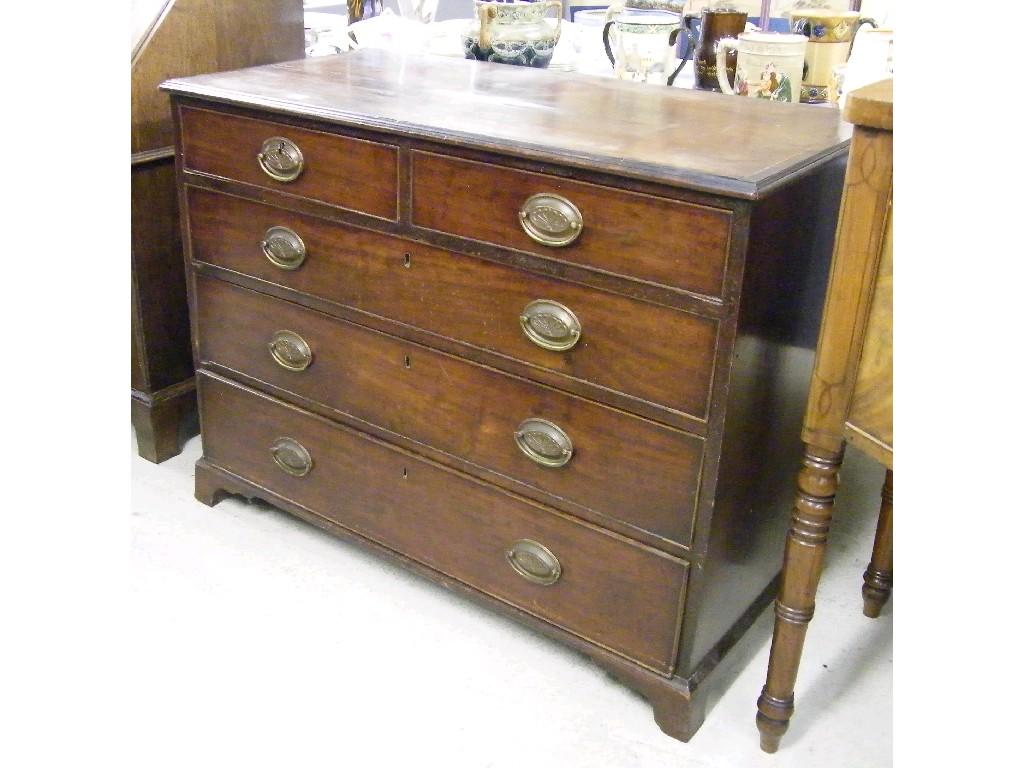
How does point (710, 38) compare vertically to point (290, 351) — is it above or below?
above

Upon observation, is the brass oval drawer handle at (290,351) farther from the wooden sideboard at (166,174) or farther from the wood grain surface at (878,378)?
the wood grain surface at (878,378)

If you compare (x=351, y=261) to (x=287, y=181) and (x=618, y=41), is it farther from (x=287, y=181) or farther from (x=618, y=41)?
(x=618, y=41)

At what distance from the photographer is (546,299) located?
1.19 m

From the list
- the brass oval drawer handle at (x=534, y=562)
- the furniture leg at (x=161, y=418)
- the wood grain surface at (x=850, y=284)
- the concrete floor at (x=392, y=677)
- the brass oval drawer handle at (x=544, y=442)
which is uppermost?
the wood grain surface at (x=850, y=284)

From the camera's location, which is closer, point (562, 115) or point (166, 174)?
point (562, 115)

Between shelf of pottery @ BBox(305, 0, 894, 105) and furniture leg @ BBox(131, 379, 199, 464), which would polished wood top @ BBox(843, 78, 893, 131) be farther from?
furniture leg @ BBox(131, 379, 199, 464)

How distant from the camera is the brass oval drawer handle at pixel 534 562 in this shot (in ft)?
4.41

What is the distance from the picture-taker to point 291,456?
5.25ft

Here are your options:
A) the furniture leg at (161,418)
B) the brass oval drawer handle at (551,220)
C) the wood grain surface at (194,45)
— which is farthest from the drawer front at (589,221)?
the furniture leg at (161,418)

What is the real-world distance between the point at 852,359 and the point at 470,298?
48 cm

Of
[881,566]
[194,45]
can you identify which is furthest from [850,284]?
[194,45]

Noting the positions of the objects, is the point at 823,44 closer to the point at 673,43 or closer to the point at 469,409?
the point at 673,43

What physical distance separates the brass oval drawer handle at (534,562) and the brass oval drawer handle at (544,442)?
0.44 ft
